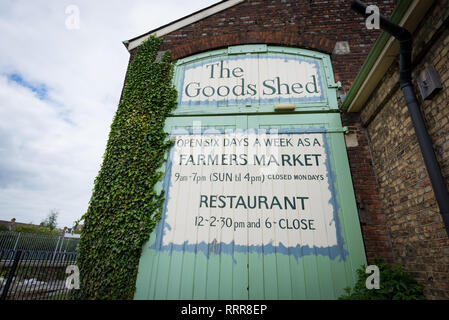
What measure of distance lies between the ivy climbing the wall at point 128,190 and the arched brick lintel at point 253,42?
56 centimetres

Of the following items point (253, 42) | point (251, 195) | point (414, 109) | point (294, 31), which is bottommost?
point (251, 195)

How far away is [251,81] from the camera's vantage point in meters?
4.84

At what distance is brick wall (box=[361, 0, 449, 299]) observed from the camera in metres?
2.35

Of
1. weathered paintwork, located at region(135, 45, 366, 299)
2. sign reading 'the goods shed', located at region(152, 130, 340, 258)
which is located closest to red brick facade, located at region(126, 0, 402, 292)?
weathered paintwork, located at region(135, 45, 366, 299)

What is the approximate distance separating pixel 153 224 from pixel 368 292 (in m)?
3.38

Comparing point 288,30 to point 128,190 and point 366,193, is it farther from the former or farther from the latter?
point 128,190

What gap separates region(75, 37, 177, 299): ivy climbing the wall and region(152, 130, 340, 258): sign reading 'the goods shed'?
0.42 m

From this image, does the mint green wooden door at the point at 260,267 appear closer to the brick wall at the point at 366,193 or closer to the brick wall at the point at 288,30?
the brick wall at the point at 366,193

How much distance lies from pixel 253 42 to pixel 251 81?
3.65ft

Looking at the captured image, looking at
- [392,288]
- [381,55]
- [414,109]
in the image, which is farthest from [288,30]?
[392,288]

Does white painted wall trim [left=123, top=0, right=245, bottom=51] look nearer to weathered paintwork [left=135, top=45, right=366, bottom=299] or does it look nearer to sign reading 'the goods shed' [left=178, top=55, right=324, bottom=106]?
sign reading 'the goods shed' [left=178, top=55, right=324, bottom=106]

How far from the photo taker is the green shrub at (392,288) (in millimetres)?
2598

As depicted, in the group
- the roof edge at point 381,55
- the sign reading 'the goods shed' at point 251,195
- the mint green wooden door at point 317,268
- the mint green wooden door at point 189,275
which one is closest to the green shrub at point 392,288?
the mint green wooden door at point 317,268
